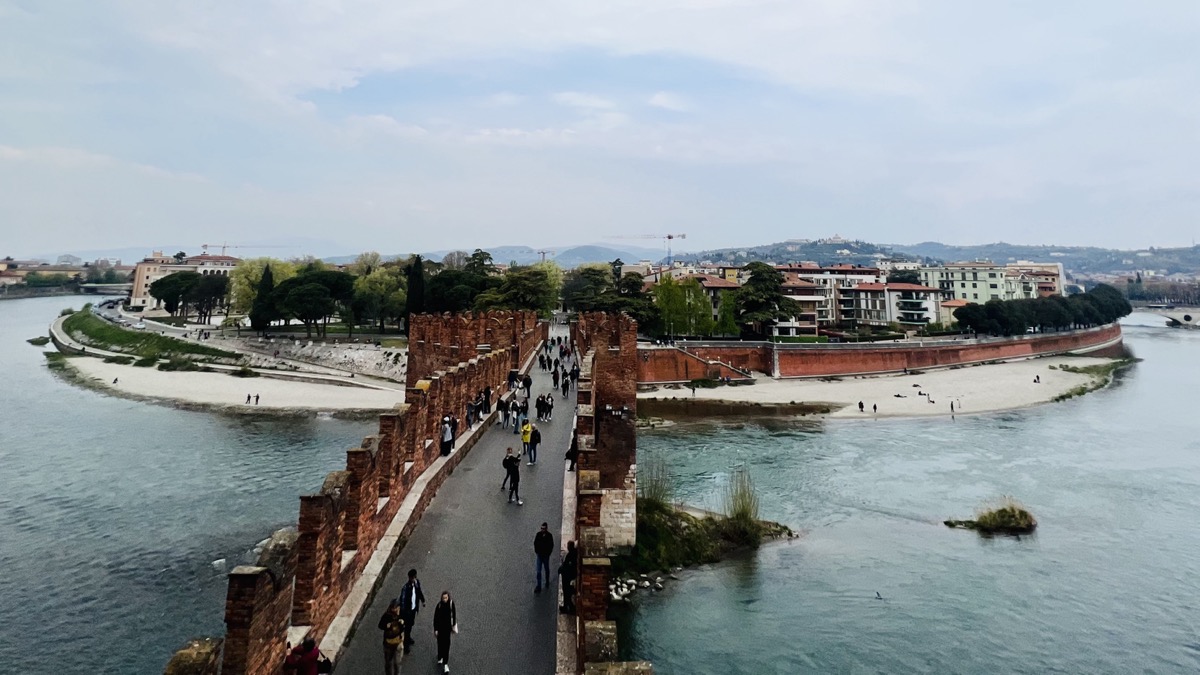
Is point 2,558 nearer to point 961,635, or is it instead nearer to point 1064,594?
point 961,635

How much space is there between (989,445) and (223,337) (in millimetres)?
74193

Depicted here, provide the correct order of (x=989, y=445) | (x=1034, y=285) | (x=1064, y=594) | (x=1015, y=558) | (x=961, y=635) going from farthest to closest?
(x=1034, y=285) < (x=989, y=445) < (x=1015, y=558) < (x=1064, y=594) < (x=961, y=635)

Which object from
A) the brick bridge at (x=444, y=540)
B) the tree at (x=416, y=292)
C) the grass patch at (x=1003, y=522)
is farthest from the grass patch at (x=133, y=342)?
the grass patch at (x=1003, y=522)

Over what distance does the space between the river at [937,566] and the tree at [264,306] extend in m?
50.5

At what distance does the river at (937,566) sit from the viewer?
17062 millimetres

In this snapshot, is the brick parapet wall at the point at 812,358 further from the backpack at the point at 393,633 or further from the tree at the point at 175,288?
the tree at the point at 175,288

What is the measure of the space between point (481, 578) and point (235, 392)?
2005 inches

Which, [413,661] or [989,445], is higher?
[413,661]

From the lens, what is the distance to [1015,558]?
75.1ft

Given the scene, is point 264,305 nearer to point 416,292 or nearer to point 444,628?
point 416,292

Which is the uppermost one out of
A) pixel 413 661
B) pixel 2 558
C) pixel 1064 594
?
pixel 413 661

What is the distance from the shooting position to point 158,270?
418 ft

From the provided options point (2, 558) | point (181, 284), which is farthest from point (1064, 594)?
point (181, 284)

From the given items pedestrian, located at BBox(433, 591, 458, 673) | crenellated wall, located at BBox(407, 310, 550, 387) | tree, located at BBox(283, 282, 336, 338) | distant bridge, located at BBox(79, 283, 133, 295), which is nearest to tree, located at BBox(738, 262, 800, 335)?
crenellated wall, located at BBox(407, 310, 550, 387)
